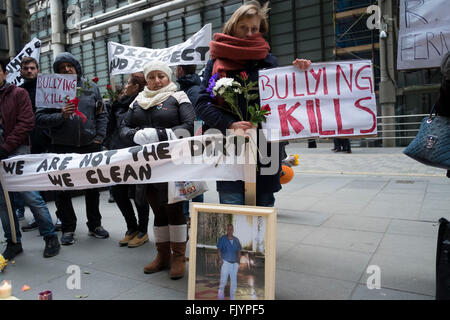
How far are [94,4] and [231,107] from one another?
93.1 ft

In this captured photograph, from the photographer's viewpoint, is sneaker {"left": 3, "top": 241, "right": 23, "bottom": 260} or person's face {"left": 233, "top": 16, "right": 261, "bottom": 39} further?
sneaker {"left": 3, "top": 241, "right": 23, "bottom": 260}

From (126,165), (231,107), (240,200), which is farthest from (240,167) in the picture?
(126,165)

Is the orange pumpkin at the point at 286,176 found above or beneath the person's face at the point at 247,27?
beneath

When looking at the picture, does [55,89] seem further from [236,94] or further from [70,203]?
[236,94]

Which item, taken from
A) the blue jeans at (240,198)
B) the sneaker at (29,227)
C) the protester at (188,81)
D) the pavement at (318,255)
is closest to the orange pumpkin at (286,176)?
the pavement at (318,255)

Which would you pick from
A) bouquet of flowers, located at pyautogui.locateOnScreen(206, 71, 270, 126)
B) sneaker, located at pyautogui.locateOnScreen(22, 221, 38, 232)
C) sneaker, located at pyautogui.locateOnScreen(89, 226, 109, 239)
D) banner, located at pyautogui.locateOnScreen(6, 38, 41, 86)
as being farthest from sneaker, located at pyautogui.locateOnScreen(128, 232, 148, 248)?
banner, located at pyautogui.locateOnScreen(6, 38, 41, 86)

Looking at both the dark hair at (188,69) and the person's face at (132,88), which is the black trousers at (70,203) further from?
the dark hair at (188,69)

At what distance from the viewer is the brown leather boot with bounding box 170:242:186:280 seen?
3.11 m

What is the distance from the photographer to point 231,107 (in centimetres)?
263

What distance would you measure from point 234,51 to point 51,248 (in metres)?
2.83

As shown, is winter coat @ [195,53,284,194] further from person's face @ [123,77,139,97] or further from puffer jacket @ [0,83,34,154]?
puffer jacket @ [0,83,34,154]

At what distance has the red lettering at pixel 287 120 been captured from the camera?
2.67 metres

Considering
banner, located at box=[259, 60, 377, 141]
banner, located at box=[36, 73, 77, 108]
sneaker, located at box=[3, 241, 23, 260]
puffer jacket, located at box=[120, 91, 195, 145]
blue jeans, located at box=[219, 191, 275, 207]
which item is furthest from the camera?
banner, located at box=[36, 73, 77, 108]

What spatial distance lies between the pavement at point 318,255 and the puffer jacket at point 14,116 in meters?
1.23
